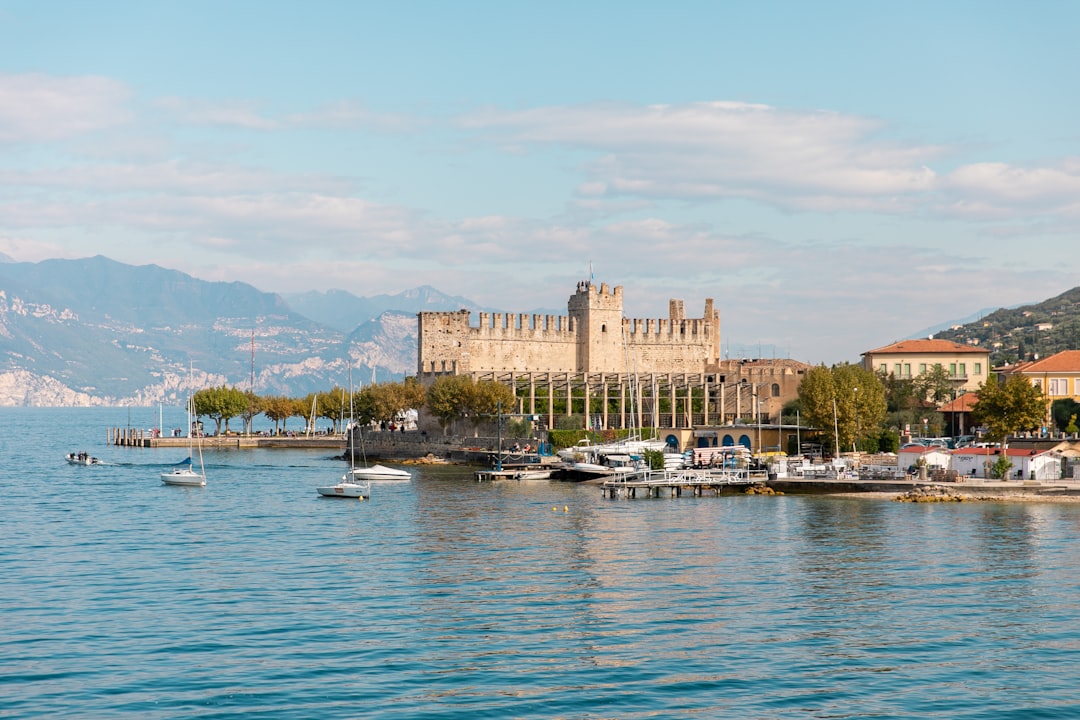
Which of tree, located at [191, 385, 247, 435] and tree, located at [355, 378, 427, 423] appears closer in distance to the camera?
tree, located at [355, 378, 427, 423]

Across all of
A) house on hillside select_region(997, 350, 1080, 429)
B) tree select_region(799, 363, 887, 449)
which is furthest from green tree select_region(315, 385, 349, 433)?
house on hillside select_region(997, 350, 1080, 429)

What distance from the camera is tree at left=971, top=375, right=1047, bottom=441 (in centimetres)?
6056

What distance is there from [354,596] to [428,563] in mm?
5485

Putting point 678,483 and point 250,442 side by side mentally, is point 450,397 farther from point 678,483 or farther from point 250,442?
point 250,442

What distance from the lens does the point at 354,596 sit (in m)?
31.2

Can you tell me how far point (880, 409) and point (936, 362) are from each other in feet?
59.9

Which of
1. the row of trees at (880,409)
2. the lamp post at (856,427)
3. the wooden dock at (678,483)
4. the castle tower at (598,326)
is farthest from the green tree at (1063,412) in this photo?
the castle tower at (598,326)

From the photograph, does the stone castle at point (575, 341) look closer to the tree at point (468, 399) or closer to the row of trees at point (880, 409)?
the tree at point (468, 399)

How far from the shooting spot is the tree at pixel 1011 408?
60.6 meters

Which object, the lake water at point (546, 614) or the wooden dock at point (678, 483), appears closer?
the lake water at point (546, 614)

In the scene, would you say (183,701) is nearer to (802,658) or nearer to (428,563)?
(802,658)

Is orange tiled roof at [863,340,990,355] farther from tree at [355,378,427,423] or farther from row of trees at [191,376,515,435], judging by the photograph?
tree at [355,378,427,423]

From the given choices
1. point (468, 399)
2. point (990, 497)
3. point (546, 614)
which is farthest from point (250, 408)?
point (546, 614)

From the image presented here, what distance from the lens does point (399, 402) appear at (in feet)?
297
